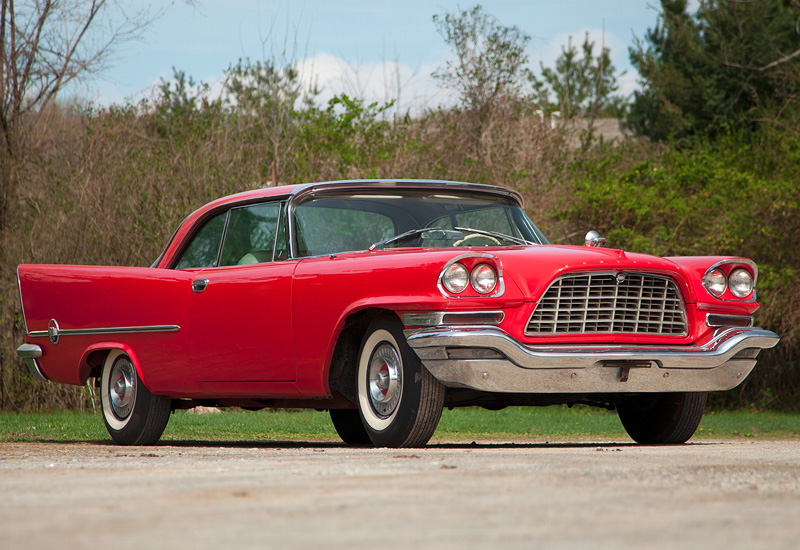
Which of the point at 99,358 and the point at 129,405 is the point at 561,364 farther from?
the point at 99,358

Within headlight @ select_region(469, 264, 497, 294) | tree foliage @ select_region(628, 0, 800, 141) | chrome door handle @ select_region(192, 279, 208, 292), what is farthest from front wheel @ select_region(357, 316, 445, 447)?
tree foliage @ select_region(628, 0, 800, 141)

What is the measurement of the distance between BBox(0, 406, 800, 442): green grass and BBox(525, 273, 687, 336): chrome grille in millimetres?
2882

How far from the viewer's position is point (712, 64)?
30.2 m

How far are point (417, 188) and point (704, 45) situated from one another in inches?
1023

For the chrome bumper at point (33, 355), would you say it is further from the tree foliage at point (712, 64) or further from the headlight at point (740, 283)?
the tree foliage at point (712, 64)

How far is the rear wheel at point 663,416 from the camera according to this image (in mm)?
7316

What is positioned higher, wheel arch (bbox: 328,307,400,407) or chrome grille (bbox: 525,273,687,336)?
chrome grille (bbox: 525,273,687,336)

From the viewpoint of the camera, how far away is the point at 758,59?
28688 mm

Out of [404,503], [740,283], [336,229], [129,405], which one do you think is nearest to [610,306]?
[740,283]

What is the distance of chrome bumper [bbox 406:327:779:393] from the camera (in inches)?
236

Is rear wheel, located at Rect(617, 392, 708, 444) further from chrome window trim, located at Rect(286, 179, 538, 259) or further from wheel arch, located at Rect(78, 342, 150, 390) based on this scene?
wheel arch, located at Rect(78, 342, 150, 390)

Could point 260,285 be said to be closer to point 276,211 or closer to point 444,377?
point 276,211

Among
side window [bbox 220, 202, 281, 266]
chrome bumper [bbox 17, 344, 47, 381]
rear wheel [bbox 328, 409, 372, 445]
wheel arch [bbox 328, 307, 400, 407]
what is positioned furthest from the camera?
rear wheel [bbox 328, 409, 372, 445]

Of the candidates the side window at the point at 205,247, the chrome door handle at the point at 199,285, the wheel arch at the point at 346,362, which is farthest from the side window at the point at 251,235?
the wheel arch at the point at 346,362
